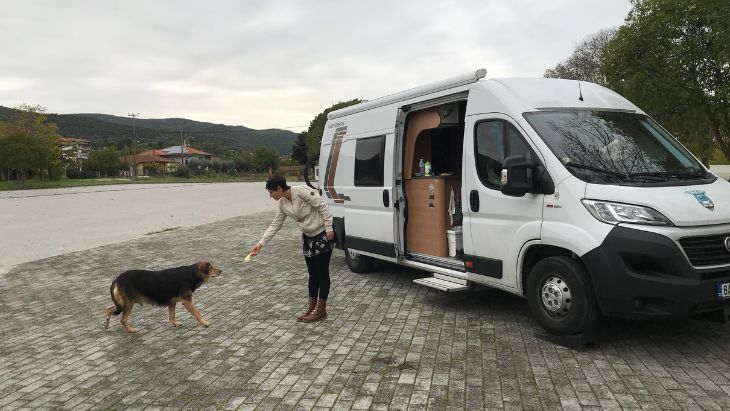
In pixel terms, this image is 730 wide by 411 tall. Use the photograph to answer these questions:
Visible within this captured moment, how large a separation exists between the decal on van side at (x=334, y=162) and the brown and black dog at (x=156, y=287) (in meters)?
3.25

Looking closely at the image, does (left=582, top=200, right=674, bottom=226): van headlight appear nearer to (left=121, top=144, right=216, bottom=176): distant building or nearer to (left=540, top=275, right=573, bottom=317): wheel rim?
(left=540, top=275, right=573, bottom=317): wheel rim

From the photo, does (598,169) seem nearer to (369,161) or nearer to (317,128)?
(369,161)

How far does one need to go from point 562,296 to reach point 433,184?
2446mm

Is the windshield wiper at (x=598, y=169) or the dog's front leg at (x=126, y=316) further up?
the windshield wiper at (x=598, y=169)

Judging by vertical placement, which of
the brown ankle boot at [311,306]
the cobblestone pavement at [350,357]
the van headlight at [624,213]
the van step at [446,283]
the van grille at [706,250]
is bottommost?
the cobblestone pavement at [350,357]

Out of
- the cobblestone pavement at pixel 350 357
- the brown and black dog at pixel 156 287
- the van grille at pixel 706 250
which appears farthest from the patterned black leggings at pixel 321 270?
the van grille at pixel 706 250

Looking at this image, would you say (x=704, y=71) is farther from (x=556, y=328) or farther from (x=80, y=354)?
(x=80, y=354)

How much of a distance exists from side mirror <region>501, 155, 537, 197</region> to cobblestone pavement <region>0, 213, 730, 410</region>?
1.42 metres

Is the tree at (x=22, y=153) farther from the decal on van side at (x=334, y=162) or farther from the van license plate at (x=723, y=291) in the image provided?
the van license plate at (x=723, y=291)

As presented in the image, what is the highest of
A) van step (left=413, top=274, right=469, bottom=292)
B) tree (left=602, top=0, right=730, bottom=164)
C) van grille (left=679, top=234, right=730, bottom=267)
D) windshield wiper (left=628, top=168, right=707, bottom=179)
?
tree (left=602, top=0, right=730, bottom=164)

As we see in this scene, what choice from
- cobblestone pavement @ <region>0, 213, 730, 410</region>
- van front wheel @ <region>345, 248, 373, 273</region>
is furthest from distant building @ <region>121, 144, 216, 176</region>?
cobblestone pavement @ <region>0, 213, 730, 410</region>

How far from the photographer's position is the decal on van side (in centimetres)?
881

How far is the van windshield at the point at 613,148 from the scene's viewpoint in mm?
4781

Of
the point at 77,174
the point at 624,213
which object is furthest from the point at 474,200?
the point at 77,174
